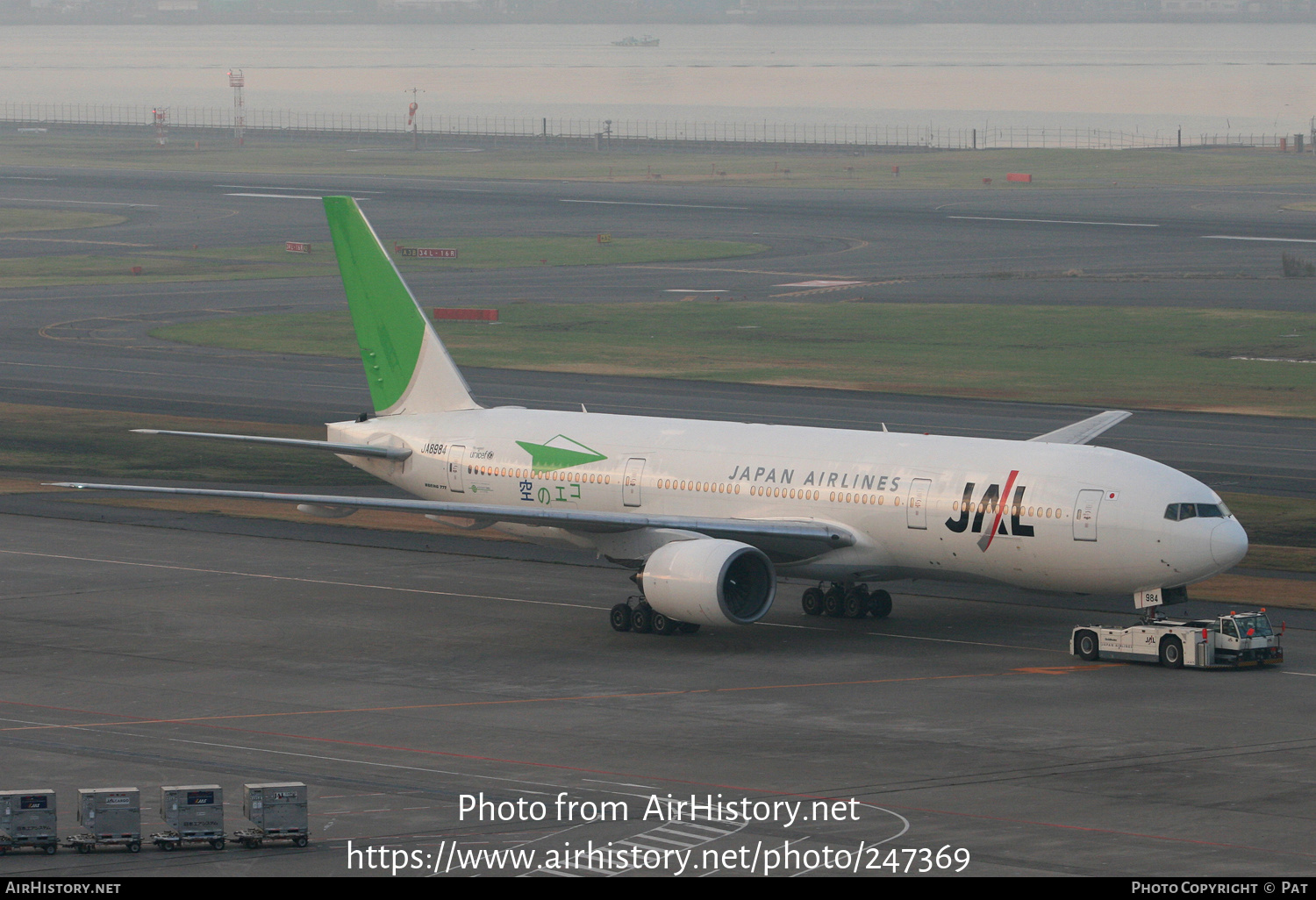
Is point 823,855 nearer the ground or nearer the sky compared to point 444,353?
nearer the ground

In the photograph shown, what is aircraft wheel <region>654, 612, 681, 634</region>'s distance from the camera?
46312 millimetres

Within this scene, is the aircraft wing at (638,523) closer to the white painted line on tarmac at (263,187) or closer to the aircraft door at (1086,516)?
the aircraft door at (1086,516)

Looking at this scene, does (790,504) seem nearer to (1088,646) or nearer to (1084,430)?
(1088,646)

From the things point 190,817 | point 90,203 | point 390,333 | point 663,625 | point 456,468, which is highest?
point 90,203

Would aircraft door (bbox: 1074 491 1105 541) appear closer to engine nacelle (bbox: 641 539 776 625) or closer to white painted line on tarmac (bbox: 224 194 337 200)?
engine nacelle (bbox: 641 539 776 625)

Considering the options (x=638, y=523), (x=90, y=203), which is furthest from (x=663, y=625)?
(x=90, y=203)

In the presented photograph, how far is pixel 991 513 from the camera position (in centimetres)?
4428

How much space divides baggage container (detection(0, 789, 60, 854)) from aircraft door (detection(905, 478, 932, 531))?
77.8 feet

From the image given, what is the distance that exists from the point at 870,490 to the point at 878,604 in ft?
13.2

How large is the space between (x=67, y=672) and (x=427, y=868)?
18108 millimetres

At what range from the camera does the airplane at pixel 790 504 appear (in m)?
43.2

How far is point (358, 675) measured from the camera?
4181cm

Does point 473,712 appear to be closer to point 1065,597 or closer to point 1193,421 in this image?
point 1065,597

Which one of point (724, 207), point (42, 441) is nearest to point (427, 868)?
point (42, 441)
